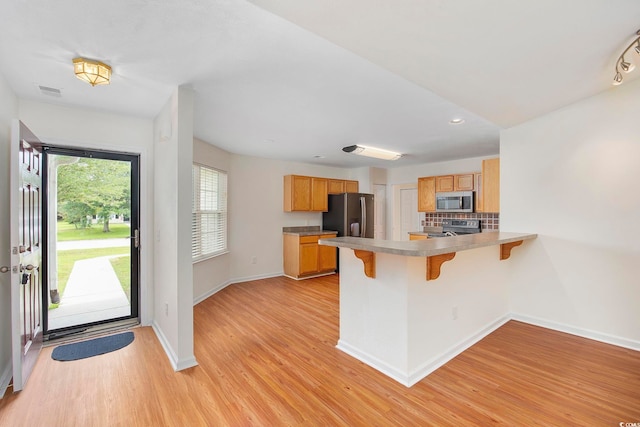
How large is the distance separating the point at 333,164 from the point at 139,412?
520cm

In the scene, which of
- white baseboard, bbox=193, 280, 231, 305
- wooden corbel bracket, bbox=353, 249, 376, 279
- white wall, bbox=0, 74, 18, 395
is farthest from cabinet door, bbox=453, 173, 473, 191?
white wall, bbox=0, 74, 18, 395

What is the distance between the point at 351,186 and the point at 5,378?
5.69 metres

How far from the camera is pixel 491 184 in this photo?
441 centimetres

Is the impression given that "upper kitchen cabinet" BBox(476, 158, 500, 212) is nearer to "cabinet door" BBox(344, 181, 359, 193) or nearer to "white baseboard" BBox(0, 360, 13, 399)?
"cabinet door" BBox(344, 181, 359, 193)

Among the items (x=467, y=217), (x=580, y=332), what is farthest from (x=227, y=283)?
(x=580, y=332)

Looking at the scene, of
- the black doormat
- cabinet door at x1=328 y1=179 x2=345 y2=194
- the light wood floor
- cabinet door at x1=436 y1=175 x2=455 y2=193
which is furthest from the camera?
cabinet door at x1=328 y1=179 x2=345 y2=194

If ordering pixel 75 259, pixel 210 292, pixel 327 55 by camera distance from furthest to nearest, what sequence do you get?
pixel 210 292, pixel 75 259, pixel 327 55

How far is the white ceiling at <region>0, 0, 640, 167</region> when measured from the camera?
5.13 feet

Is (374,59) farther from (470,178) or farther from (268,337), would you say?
(470,178)

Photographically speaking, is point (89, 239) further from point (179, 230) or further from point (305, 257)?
point (305, 257)

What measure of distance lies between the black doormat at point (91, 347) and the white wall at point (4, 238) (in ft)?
1.23

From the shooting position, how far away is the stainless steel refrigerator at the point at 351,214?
5.79 metres

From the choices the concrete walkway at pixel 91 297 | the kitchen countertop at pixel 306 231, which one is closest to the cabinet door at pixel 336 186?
the kitchen countertop at pixel 306 231

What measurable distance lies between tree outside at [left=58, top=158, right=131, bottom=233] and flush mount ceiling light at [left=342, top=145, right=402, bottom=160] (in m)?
2.95
